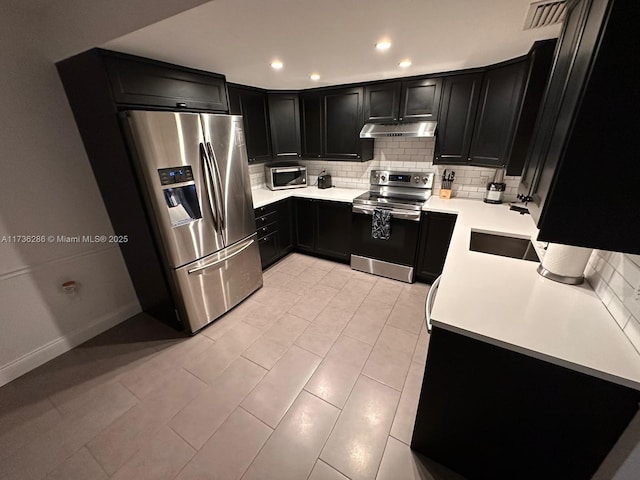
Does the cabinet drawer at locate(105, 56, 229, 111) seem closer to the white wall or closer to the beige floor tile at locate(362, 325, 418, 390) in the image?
the white wall

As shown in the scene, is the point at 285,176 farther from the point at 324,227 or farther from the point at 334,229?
the point at 334,229

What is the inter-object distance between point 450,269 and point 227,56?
6.91 feet

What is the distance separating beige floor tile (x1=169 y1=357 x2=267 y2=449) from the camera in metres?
1.52

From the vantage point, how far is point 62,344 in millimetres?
2092

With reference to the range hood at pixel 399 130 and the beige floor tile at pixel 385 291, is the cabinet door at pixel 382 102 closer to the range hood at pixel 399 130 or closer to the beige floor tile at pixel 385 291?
the range hood at pixel 399 130

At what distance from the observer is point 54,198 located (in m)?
1.92

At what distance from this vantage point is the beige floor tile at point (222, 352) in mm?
1903

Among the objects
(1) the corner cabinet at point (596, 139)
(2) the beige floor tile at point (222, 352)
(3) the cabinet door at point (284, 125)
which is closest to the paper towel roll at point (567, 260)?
(1) the corner cabinet at point (596, 139)

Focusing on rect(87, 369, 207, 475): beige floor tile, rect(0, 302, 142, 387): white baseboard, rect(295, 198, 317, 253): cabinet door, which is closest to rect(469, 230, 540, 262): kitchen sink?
rect(295, 198, 317, 253): cabinet door

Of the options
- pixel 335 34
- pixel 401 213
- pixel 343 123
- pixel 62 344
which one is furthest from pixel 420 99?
pixel 62 344

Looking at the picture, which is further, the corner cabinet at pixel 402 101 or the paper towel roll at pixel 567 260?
the corner cabinet at pixel 402 101

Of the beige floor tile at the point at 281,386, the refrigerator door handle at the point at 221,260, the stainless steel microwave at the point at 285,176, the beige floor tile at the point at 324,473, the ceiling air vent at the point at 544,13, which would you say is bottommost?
the beige floor tile at the point at 324,473

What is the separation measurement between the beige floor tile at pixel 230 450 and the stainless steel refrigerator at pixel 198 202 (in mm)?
963

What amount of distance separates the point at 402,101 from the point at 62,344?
12.8 ft
